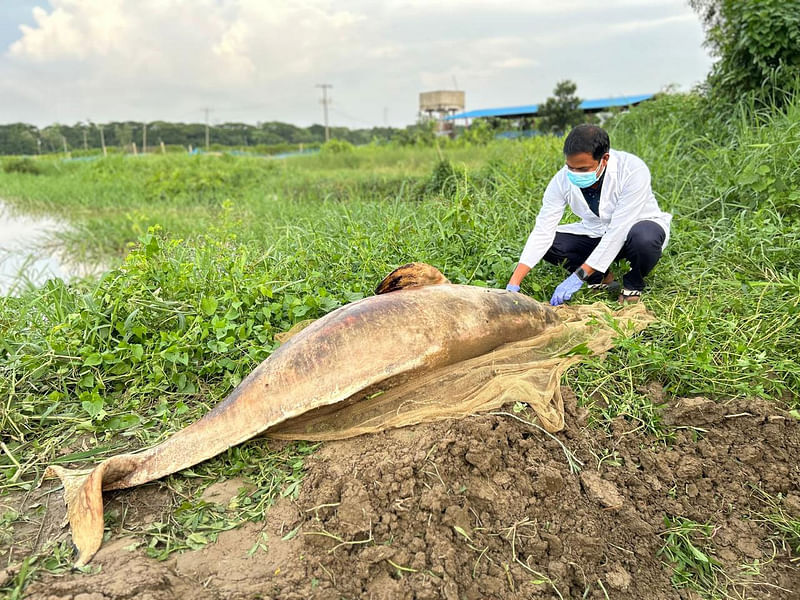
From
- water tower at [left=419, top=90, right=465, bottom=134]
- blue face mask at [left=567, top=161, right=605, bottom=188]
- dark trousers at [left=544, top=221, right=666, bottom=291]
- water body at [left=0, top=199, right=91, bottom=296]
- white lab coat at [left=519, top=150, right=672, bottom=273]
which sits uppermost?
water tower at [left=419, top=90, right=465, bottom=134]

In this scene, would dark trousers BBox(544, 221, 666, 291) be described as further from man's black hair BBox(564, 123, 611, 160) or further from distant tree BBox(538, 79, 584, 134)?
distant tree BBox(538, 79, 584, 134)

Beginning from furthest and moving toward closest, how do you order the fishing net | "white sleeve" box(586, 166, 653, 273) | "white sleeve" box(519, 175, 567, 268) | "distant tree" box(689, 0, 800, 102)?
1. "distant tree" box(689, 0, 800, 102)
2. "white sleeve" box(519, 175, 567, 268)
3. "white sleeve" box(586, 166, 653, 273)
4. the fishing net

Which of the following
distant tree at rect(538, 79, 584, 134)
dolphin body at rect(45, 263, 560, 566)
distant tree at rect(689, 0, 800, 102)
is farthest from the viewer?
distant tree at rect(538, 79, 584, 134)

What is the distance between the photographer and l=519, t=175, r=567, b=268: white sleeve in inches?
142

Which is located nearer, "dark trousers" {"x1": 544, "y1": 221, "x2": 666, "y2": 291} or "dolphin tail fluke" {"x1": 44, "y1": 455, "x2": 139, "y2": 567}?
"dolphin tail fluke" {"x1": 44, "y1": 455, "x2": 139, "y2": 567}

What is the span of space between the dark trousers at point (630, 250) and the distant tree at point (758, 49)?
349 cm

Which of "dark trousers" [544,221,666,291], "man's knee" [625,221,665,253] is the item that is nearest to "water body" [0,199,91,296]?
"dark trousers" [544,221,666,291]

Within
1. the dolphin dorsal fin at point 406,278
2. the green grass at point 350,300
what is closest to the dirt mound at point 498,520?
the green grass at point 350,300

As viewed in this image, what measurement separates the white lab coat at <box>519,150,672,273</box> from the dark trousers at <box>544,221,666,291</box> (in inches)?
2.6

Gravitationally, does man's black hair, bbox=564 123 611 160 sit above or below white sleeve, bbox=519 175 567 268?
above

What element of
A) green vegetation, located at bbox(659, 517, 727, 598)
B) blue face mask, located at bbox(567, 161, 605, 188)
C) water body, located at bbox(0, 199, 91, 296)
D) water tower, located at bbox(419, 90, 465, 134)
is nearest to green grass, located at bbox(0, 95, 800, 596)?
green vegetation, located at bbox(659, 517, 727, 598)

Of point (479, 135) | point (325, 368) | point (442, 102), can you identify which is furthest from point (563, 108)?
point (325, 368)

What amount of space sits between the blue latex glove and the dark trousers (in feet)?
0.66

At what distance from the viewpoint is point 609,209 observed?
3598 millimetres
